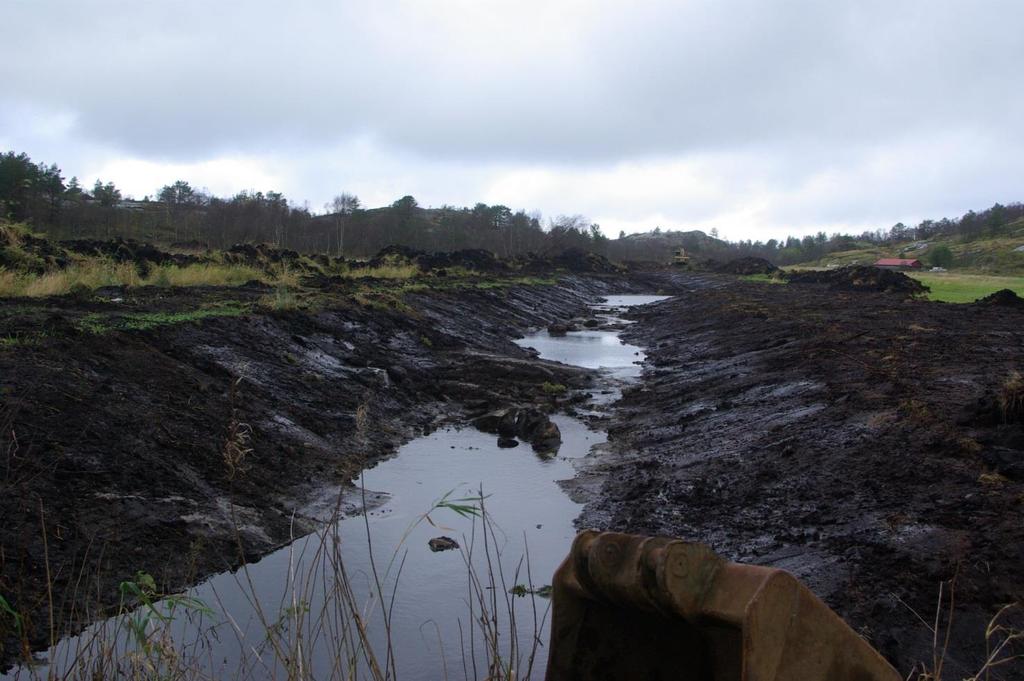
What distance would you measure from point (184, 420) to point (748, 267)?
229 ft

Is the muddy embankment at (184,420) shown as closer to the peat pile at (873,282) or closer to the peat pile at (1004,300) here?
the peat pile at (1004,300)

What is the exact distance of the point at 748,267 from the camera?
237 ft

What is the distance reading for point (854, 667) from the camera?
6.70ft

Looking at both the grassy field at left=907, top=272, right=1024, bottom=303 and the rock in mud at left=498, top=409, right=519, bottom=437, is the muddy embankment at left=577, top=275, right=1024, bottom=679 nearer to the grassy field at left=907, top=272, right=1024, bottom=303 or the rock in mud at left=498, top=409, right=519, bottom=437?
the rock in mud at left=498, top=409, right=519, bottom=437

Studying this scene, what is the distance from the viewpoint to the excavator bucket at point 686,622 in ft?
6.07

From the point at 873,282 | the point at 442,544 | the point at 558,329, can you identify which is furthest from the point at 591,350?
the point at 873,282

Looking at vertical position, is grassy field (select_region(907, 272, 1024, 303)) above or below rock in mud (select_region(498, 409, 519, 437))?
above

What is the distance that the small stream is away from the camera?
4008 millimetres

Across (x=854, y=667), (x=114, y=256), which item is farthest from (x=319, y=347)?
(x=114, y=256)

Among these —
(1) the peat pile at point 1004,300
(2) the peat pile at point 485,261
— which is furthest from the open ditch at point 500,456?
(2) the peat pile at point 485,261

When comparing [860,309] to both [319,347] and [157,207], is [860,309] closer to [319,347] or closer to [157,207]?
[319,347]

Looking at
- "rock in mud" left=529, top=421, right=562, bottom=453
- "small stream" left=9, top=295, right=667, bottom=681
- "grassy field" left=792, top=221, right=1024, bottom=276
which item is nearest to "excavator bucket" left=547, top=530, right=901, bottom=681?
"small stream" left=9, top=295, right=667, bottom=681

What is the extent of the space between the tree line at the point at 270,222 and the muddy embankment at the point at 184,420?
100 ft

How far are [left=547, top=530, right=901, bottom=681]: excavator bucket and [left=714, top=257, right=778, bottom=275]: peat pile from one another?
68374 mm
